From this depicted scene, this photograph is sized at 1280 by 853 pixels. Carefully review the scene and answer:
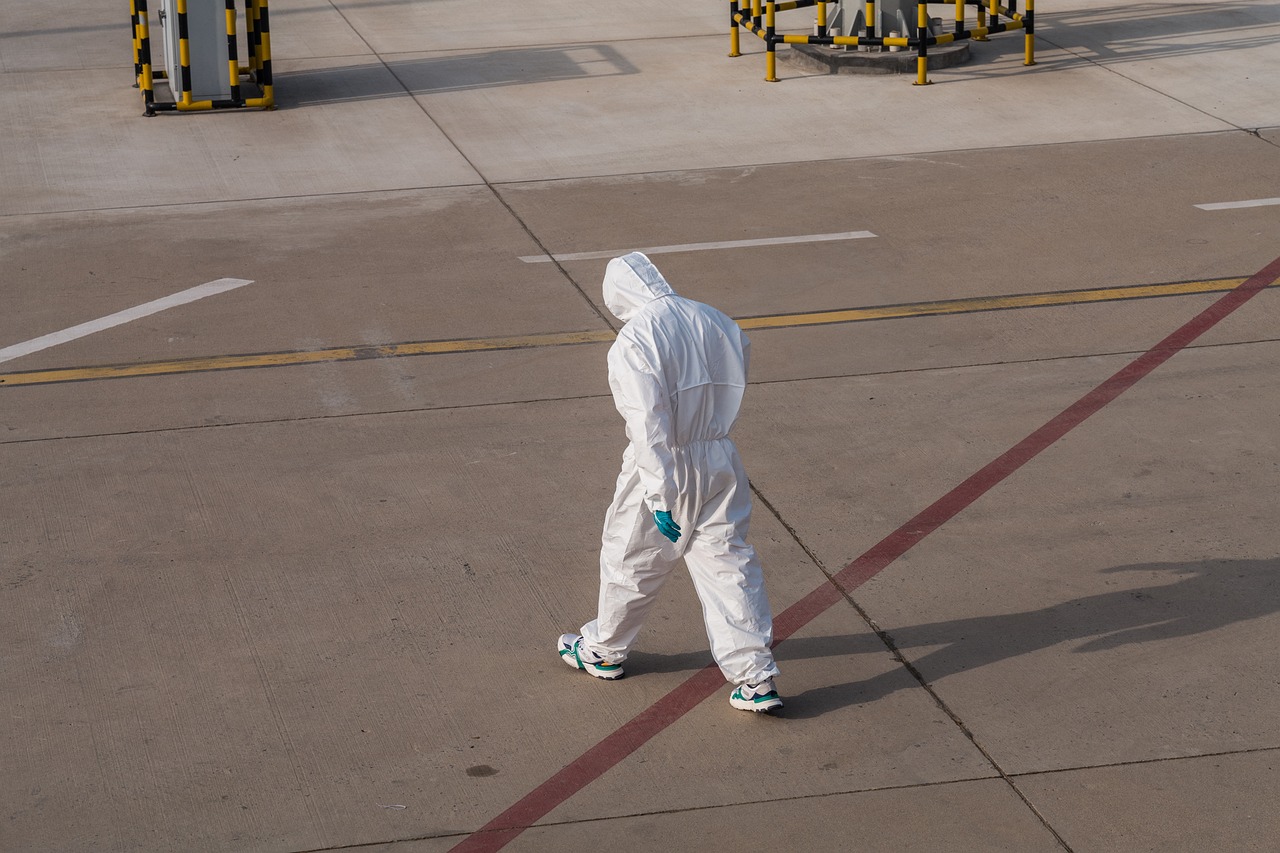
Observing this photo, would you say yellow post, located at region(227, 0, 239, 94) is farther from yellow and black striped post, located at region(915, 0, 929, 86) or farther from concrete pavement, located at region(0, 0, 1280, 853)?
yellow and black striped post, located at region(915, 0, 929, 86)

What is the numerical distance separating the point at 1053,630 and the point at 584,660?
168 centimetres

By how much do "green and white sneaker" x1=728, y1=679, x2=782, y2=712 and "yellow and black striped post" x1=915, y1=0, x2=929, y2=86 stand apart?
9234 millimetres

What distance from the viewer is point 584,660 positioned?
5.33m

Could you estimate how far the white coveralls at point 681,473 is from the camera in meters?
4.73

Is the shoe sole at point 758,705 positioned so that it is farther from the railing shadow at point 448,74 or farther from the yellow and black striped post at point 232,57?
the railing shadow at point 448,74

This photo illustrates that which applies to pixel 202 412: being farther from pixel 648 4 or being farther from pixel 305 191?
pixel 648 4

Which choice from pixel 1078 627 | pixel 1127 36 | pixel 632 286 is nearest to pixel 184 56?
pixel 1127 36

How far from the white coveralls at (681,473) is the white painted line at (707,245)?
451cm

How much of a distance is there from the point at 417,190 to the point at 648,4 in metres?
6.79

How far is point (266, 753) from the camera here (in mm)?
4898

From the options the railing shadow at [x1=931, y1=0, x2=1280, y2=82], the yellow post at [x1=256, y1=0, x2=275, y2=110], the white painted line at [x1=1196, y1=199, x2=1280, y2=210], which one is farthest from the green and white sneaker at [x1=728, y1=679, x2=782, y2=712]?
the railing shadow at [x1=931, y1=0, x2=1280, y2=82]

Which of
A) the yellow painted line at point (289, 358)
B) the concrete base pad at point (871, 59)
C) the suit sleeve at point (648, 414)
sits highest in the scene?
the concrete base pad at point (871, 59)

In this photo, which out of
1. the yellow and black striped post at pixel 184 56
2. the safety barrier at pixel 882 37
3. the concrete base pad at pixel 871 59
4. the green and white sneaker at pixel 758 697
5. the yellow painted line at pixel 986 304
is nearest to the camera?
the green and white sneaker at pixel 758 697

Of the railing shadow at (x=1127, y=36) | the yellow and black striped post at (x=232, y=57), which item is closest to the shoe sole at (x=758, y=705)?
the yellow and black striped post at (x=232, y=57)
